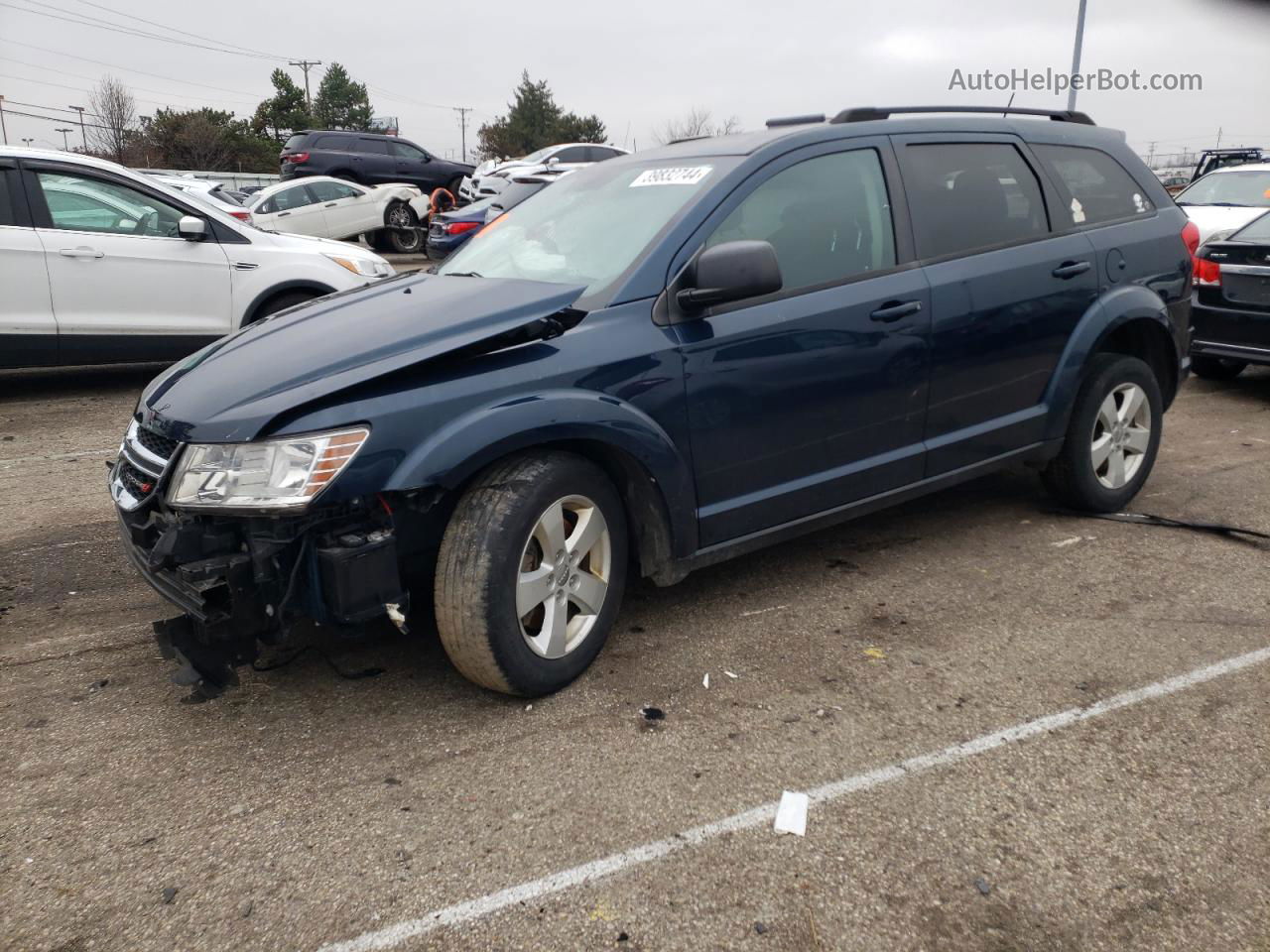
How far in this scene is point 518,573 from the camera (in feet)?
9.93

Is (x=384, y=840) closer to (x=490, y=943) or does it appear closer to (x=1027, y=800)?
(x=490, y=943)

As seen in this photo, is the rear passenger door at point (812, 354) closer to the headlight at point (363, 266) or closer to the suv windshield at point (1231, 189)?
the headlight at point (363, 266)

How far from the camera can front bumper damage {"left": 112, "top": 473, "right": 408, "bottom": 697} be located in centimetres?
277

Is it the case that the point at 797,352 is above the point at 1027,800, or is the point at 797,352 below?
above

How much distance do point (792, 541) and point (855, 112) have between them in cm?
184

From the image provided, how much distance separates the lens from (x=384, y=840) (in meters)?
2.57

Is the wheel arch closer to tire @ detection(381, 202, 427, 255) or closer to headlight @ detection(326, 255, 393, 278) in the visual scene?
headlight @ detection(326, 255, 393, 278)

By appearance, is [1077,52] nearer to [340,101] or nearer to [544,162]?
[544,162]

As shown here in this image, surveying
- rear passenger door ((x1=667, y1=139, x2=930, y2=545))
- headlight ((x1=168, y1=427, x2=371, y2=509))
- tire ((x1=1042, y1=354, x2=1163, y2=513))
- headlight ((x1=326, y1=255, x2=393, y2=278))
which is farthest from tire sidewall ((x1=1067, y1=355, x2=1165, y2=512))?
headlight ((x1=326, y1=255, x2=393, y2=278))

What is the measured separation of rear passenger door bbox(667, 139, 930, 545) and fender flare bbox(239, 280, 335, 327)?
16.9ft

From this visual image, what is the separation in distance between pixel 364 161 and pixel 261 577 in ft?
72.5

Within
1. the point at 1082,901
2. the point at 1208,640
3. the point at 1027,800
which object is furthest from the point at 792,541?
the point at 1082,901

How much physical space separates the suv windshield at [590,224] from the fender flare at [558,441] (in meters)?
0.51

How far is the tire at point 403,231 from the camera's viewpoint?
784 inches
